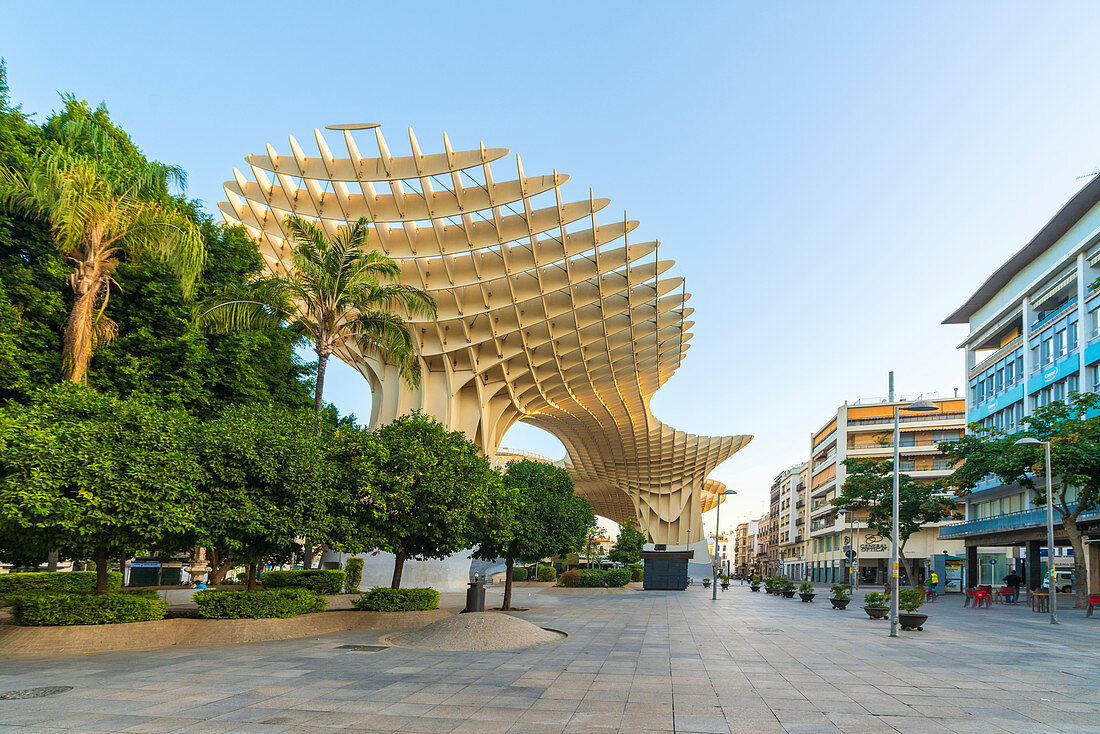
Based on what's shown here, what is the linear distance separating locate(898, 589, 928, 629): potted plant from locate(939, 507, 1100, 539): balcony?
80.5 feet

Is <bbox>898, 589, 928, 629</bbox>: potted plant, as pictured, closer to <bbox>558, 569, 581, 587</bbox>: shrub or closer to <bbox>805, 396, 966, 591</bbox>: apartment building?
<bbox>558, 569, 581, 587</bbox>: shrub

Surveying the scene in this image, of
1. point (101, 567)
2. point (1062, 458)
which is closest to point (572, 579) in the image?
point (1062, 458)

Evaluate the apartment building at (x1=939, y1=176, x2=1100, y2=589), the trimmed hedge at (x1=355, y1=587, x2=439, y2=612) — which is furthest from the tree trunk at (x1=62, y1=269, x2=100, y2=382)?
the apartment building at (x1=939, y1=176, x2=1100, y2=589)

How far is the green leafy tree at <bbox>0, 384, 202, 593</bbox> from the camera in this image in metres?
13.9

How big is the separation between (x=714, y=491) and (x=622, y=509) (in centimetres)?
1576

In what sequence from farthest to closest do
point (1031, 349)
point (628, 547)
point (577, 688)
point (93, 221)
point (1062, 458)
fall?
1. point (628, 547)
2. point (1031, 349)
3. point (1062, 458)
4. point (93, 221)
5. point (577, 688)

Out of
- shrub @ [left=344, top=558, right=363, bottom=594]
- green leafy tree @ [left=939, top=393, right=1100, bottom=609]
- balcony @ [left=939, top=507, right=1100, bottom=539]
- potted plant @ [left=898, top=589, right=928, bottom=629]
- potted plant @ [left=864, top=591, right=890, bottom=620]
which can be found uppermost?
green leafy tree @ [left=939, top=393, right=1100, bottom=609]

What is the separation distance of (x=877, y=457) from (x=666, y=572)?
40.6 meters

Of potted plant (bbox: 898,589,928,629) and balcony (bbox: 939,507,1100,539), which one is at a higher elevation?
balcony (bbox: 939,507,1100,539)

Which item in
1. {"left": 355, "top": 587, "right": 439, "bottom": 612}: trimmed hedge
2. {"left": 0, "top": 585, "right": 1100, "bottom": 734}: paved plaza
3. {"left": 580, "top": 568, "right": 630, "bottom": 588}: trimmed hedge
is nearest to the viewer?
{"left": 0, "top": 585, "right": 1100, "bottom": 734}: paved plaza

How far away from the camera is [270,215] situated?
36.5m

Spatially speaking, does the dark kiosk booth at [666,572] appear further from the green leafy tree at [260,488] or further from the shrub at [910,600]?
the green leafy tree at [260,488]

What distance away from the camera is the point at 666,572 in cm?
5606

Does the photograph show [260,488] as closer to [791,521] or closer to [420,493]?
[420,493]
